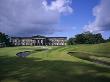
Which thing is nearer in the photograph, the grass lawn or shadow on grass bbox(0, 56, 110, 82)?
shadow on grass bbox(0, 56, 110, 82)

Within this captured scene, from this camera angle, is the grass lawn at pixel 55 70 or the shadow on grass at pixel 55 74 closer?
the shadow on grass at pixel 55 74

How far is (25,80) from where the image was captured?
67.4ft

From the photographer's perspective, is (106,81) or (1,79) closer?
(106,81)

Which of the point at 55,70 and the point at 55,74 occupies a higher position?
the point at 55,70

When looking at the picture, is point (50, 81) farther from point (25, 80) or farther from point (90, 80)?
point (90, 80)

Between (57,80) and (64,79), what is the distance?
0.83 metres

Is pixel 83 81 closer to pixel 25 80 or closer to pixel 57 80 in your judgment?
pixel 57 80

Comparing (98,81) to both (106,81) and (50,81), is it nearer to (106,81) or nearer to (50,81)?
(106,81)

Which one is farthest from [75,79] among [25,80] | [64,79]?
[25,80]

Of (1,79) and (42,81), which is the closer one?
(42,81)

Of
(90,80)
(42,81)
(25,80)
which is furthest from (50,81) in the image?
(90,80)

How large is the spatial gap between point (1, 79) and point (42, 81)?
3.91 metres

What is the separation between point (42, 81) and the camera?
20.0 metres

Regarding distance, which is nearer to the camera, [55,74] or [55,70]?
[55,74]
